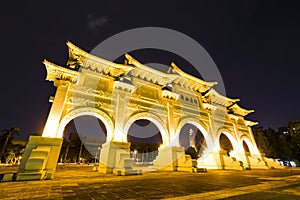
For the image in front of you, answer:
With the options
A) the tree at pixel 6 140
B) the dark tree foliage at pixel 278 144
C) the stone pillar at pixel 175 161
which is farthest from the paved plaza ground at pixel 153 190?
the tree at pixel 6 140

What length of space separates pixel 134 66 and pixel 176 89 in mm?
5583

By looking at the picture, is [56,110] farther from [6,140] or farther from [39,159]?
[6,140]

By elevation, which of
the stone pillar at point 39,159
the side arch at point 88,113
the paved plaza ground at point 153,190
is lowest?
the paved plaza ground at point 153,190

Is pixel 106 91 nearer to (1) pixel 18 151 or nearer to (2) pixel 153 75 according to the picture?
(2) pixel 153 75

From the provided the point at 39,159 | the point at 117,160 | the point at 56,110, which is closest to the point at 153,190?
the point at 117,160

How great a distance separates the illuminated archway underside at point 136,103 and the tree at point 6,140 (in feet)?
96.1

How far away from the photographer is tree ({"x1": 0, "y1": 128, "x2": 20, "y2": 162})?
96.1 feet

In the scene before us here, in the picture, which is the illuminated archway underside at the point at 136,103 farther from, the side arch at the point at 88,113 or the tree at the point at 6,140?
the tree at the point at 6,140

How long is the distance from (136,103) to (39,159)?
753 cm

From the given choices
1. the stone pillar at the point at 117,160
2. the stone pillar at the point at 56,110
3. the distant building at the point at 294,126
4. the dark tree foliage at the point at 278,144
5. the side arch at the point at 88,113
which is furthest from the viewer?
the dark tree foliage at the point at 278,144

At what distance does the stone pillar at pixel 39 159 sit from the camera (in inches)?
270

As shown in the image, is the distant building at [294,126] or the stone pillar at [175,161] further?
the distant building at [294,126]

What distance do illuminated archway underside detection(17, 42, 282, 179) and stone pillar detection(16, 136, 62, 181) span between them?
1.92 ft

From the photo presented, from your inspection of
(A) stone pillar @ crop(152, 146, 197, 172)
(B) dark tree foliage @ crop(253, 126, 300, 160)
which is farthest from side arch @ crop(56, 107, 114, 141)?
(B) dark tree foliage @ crop(253, 126, 300, 160)
